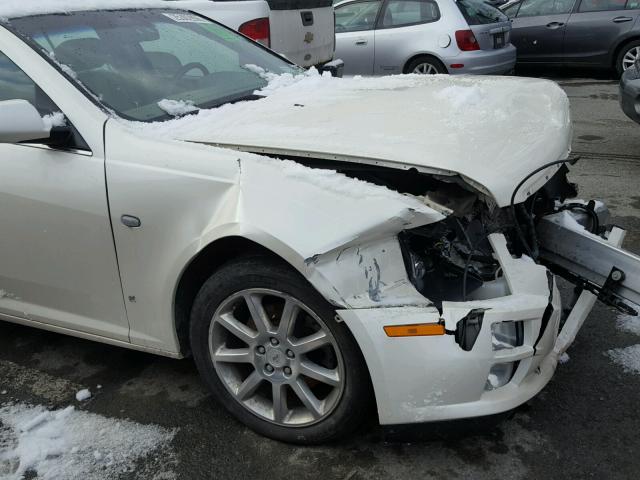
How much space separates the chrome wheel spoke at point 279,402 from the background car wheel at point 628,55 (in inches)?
357

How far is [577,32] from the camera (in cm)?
1020

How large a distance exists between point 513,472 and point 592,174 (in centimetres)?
397

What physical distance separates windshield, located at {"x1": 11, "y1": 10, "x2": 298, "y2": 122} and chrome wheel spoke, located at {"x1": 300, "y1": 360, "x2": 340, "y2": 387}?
4.04ft

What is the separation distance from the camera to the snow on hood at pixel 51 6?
3.06 meters

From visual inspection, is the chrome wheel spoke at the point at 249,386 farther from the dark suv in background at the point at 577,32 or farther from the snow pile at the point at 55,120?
the dark suv in background at the point at 577,32

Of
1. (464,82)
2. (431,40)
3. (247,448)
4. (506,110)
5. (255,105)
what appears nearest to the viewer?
(247,448)

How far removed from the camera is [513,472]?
2.47m

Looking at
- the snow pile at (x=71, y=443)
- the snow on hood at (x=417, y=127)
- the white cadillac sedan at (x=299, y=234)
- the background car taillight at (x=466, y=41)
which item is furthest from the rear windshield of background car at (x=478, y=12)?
the snow pile at (x=71, y=443)

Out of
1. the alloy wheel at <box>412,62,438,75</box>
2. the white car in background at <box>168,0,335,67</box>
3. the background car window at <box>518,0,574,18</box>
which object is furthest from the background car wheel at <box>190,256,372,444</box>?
the background car window at <box>518,0,574,18</box>

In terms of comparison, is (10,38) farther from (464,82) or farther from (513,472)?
(513,472)

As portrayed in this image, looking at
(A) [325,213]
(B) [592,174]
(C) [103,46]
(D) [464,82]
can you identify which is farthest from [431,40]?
(A) [325,213]

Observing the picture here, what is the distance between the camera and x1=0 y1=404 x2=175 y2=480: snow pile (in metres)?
2.63

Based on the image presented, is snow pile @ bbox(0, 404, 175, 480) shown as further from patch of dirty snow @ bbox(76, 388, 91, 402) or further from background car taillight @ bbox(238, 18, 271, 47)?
background car taillight @ bbox(238, 18, 271, 47)

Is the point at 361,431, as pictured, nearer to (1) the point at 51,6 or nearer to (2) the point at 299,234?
(2) the point at 299,234
